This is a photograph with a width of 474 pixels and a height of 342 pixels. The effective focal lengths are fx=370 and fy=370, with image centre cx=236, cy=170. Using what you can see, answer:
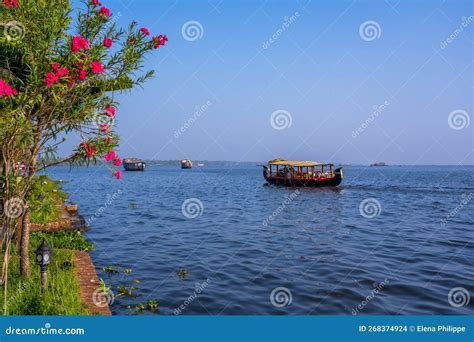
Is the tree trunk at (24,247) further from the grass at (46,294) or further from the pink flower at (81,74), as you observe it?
the pink flower at (81,74)

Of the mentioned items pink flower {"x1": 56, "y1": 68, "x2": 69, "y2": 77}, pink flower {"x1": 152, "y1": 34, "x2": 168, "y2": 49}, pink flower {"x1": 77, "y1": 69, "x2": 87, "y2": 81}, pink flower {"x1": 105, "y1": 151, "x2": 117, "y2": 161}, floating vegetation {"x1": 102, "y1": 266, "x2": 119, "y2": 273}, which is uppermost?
pink flower {"x1": 152, "y1": 34, "x2": 168, "y2": 49}

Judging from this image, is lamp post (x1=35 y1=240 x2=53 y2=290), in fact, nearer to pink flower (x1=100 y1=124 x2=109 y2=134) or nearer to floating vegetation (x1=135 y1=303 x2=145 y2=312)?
floating vegetation (x1=135 y1=303 x2=145 y2=312)

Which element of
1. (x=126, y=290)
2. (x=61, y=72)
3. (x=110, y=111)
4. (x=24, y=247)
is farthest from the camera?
(x=126, y=290)

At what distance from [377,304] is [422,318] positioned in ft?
9.41

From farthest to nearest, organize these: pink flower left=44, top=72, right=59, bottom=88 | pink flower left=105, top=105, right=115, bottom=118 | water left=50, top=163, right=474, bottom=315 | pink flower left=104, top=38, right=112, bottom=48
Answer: water left=50, top=163, right=474, bottom=315
pink flower left=105, top=105, right=115, bottom=118
pink flower left=104, top=38, right=112, bottom=48
pink flower left=44, top=72, right=59, bottom=88

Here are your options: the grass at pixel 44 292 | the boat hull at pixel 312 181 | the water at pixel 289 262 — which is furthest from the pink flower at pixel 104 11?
the boat hull at pixel 312 181

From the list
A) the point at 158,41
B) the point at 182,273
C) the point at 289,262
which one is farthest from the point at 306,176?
the point at 158,41

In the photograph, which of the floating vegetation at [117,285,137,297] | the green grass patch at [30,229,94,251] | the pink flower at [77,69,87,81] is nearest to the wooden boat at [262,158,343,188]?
the green grass patch at [30,229,94,251]

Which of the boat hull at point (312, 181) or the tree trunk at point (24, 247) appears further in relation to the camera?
the boat hull at point (312, 181)

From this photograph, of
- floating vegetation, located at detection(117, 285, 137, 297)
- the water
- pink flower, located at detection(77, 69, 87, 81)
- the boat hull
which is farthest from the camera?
the boat hull

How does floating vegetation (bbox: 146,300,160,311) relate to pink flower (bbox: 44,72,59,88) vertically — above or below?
below

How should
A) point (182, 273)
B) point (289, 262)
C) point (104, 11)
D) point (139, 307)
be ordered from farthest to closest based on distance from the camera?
point (289, 262) < point (182, 273) < point (139, 307) < point (104, 11)

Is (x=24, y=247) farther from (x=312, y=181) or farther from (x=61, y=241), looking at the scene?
(x=312, y=181)

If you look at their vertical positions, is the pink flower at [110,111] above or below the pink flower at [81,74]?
below
